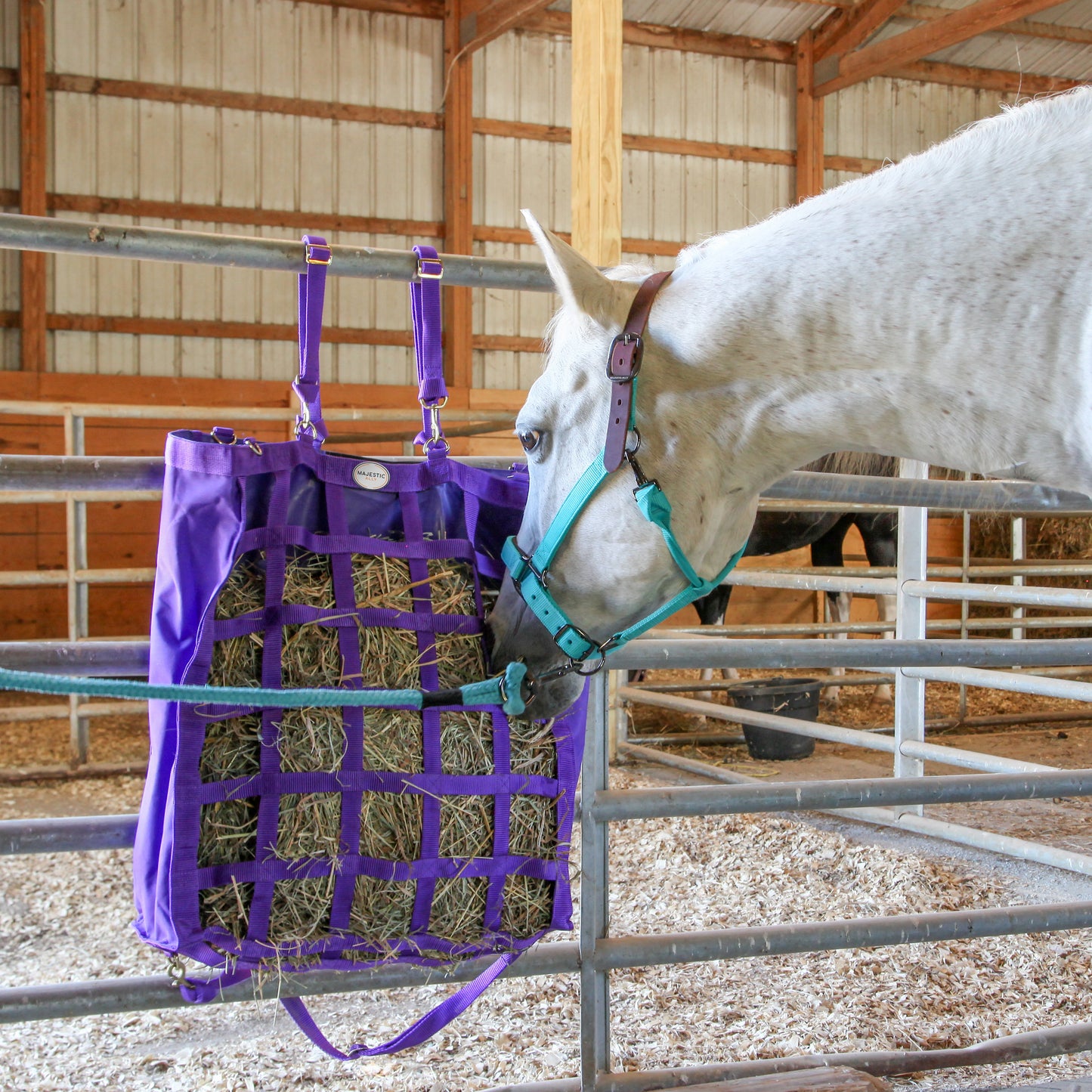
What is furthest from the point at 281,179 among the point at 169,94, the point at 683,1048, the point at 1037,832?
the point at 683,1048

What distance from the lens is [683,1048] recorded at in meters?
2.05

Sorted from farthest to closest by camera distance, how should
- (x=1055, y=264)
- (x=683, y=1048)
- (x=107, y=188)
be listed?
1. (x=107, y=188)
2. (x=683, y=1048)
3. (x=1055, y=264)

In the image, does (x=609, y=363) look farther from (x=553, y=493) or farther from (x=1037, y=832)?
(x=1037, y=832)

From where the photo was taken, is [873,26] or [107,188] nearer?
[107,188]

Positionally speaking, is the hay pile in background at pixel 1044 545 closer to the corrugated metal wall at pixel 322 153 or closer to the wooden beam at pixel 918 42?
the corrugated metal wall at pixel 322 153

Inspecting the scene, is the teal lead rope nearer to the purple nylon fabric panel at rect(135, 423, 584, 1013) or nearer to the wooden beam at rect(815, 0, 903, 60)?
the purple nylon fabric panel at rect(135, 423, 584, 1013)

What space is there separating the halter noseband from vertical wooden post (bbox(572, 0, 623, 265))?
2.93 meters

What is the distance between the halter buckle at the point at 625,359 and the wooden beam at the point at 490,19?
23.6 ft

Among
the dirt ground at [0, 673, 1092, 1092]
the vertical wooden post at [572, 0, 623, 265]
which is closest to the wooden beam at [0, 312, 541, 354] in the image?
the vertical wooden post at [572, 0, 623, 265]

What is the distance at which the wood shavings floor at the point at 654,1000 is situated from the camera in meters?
1.95

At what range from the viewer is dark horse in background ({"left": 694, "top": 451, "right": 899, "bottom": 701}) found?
6.11 metres

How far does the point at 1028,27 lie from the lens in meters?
9.08

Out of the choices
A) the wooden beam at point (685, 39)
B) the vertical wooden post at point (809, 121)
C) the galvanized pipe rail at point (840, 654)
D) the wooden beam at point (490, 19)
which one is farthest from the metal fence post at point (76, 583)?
the vertical wooden post at point (809, 121)

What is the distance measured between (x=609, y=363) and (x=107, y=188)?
7.53 metres
